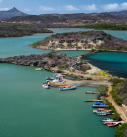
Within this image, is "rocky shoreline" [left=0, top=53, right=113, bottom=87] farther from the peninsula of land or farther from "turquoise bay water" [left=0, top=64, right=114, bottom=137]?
the peninsula of land

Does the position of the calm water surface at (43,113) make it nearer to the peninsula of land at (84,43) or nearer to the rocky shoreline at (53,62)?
the rocky shoreline at (53,62)

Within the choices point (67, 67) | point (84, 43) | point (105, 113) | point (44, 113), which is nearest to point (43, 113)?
point (44, 113)

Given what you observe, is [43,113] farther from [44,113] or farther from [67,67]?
[67,67]

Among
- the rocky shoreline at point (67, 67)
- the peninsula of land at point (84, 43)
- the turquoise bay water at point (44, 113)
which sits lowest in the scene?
the turquoise bay water at point (44, 113)

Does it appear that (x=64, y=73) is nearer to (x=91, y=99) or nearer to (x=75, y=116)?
(x=91, y=99)

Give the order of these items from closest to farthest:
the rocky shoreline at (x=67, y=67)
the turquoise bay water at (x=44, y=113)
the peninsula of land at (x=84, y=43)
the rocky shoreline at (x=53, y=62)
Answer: the turquoise bay water at (x=44, y=113)
the rocky shoreline at (x=67, y=67)
the rocky shoreline at (x=53, y=62)
the peninsula of land at (x=84, y=43)

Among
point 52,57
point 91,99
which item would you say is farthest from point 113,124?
point 52,57

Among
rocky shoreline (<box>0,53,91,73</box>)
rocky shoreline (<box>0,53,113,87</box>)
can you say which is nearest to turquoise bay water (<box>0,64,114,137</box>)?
rocky shoreline (<box>0,53,113,87</box>)

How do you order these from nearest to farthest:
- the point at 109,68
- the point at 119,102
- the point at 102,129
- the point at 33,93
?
the point at 102,129 < the point at 119,102 < the point at 33,93 < the point at 109,68

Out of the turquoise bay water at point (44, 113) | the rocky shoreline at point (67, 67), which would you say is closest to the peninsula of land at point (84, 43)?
the rocky shoreline at point (67, 67)
